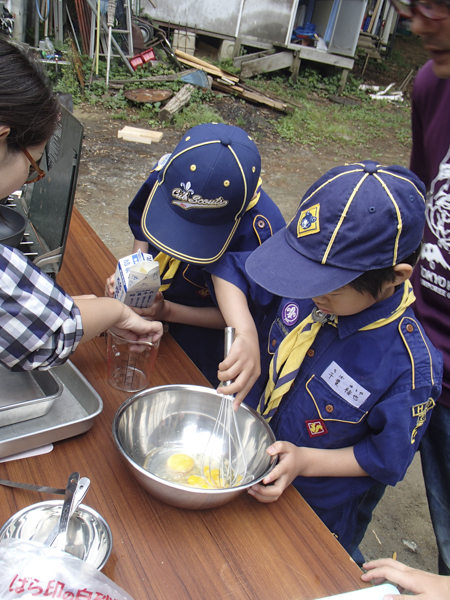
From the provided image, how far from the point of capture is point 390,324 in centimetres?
126

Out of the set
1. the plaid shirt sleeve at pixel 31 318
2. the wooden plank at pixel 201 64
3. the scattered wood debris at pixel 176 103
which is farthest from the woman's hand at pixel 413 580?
the wooden plank at pixel 201 64

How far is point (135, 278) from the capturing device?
4.24 ft

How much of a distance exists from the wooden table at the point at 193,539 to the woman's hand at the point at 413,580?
0.06 meters

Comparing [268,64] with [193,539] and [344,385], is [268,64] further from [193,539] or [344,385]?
[193,539]

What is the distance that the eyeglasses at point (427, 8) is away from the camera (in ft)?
3.34

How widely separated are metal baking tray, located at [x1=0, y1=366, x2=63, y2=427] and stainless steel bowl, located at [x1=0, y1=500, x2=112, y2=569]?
23cm

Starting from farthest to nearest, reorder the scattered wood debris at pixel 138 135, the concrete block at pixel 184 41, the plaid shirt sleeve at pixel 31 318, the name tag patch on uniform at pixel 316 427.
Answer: the concrete block at pixel 184 41 < the scattered wood debris at pixel 138 135 < the name tag patch on uniform at pixel 316 427 < the plaid shirt sleeve at pixel 31 318

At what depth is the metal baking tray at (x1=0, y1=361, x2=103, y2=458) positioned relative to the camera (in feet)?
3.49

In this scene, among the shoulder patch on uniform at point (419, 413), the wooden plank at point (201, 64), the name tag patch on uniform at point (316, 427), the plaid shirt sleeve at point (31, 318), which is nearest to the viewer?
the plaid shirt sleeve at point (31, 318)

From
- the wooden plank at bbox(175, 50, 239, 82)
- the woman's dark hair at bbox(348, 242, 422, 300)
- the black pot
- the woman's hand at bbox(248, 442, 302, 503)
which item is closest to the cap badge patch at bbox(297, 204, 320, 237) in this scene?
the woman's dark hair at bbox(348, 242, 422, 300)

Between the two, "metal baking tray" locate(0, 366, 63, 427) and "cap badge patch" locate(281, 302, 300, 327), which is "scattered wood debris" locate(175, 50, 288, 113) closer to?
"cap badge patch" locate(281, 302, 300, 327)

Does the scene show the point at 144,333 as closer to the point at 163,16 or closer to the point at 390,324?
the point at 390,324

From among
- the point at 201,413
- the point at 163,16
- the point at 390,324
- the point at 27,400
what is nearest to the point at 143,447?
the point at 201,413

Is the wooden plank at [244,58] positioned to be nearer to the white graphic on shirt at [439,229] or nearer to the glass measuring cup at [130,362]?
the white graphic on shirt at [439,229]
